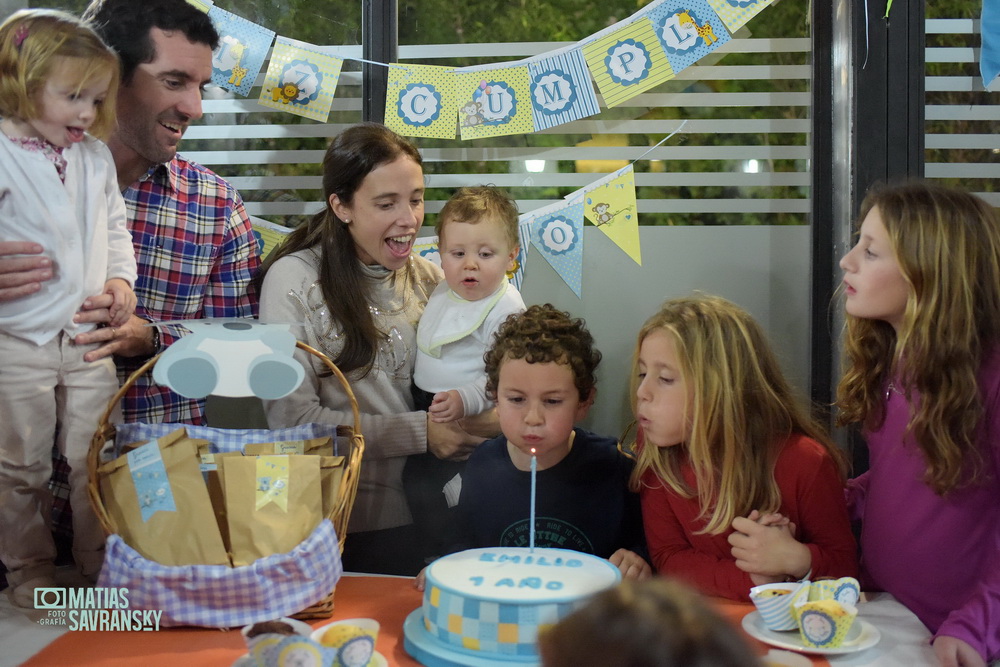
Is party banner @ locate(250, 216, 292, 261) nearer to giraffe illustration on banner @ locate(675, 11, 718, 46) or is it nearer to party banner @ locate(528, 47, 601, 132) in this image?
party banner @ locate(528, 47, 601, 132)

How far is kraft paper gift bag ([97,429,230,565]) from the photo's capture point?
1396 millimetres

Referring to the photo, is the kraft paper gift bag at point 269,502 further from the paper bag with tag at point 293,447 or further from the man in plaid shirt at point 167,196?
the man in plaid shirt at point 167,196

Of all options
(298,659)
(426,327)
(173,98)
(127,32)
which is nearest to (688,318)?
(426,327)

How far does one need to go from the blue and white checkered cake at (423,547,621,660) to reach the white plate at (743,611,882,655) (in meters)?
0.24

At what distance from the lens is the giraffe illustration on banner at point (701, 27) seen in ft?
7.97

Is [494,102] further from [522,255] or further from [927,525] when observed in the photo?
[927,525]

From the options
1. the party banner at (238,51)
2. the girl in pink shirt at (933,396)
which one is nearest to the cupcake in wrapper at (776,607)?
the girl in pink shirt at (933,396)

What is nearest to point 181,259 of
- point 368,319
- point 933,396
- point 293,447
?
point 368,319

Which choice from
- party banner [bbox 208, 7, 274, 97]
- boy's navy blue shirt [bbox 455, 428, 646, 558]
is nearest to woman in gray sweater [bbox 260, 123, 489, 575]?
boy's navy blue shirt [bbox 455, 428, 646, 558]

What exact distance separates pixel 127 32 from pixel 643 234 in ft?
4.56

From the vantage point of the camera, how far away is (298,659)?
112cm

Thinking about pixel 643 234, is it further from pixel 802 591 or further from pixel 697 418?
pixel 802 591

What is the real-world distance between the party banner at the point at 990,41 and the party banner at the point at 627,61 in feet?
2.55

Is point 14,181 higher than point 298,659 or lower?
higher
